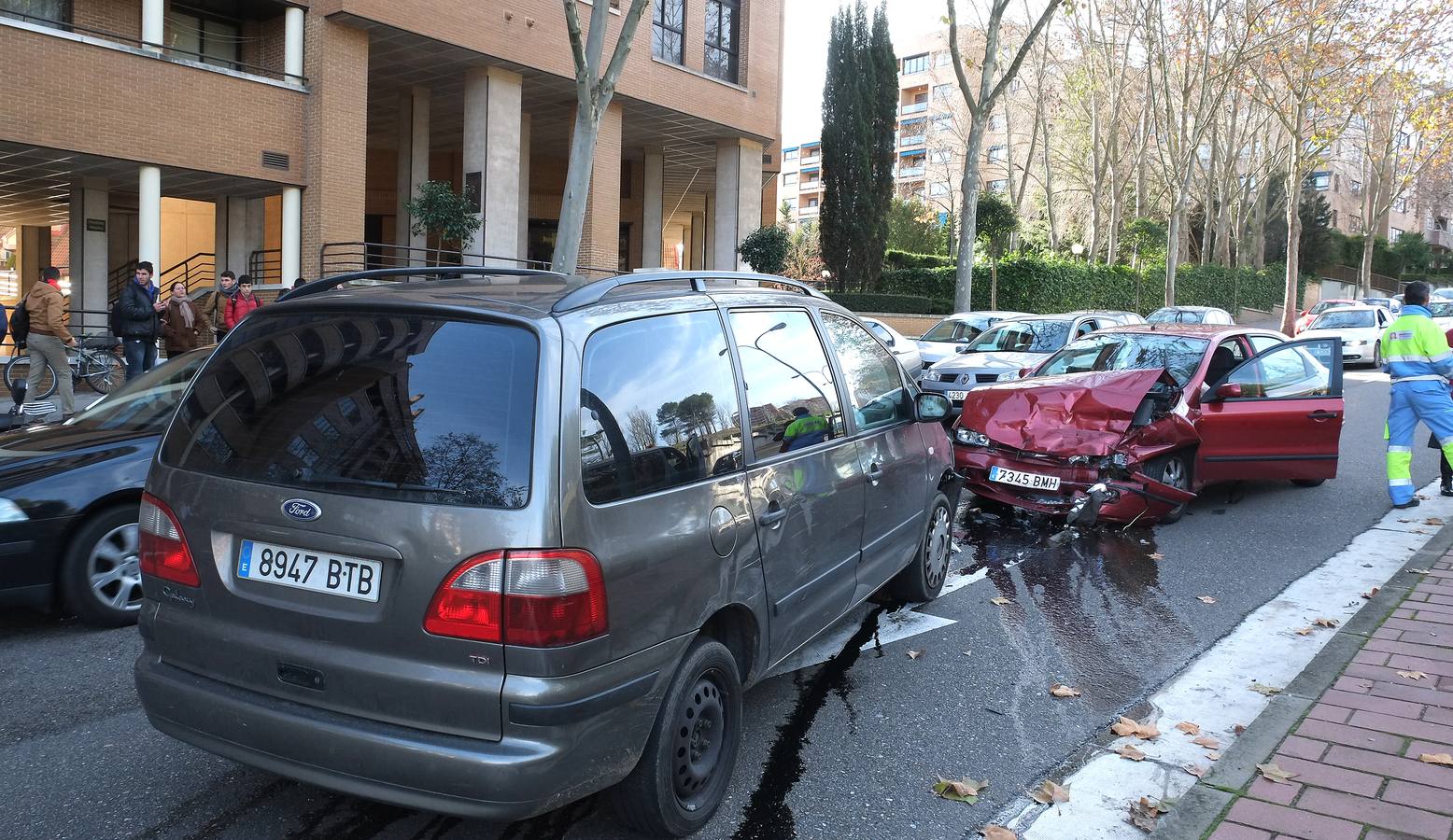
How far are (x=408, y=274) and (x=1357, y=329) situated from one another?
27.8 meters

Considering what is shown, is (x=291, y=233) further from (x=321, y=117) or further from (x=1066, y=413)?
(x=1066, y=413)

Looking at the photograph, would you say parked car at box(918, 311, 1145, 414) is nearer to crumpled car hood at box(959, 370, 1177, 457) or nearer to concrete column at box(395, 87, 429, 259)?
crumpled car hood at box(959, 370, 1177, 457)

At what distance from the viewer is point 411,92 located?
897 inches

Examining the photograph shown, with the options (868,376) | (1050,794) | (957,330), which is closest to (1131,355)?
(868,376)

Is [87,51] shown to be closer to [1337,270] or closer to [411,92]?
[411,92]

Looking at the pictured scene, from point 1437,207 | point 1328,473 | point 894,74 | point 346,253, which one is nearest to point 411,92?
point 346,253

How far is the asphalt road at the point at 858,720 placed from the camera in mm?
3395

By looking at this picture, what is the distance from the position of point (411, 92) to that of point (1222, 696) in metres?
22.0

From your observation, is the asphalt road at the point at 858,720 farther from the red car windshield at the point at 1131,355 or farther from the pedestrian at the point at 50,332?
the pedestrian at the point at 50,332

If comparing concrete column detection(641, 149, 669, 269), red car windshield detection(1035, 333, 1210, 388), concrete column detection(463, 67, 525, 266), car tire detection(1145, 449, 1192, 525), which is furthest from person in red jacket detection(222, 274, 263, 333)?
concrete column detection(641, 149, 669, 269)

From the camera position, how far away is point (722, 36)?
2520 cm

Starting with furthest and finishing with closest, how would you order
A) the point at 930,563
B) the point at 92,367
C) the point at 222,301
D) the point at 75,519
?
the point at 222,301 → the point at 92,367 → the point at 930,563 → the point at 75,519

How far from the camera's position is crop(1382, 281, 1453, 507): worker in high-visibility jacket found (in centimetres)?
833

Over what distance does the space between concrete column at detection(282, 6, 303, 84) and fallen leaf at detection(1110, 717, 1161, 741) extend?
1764 cm
